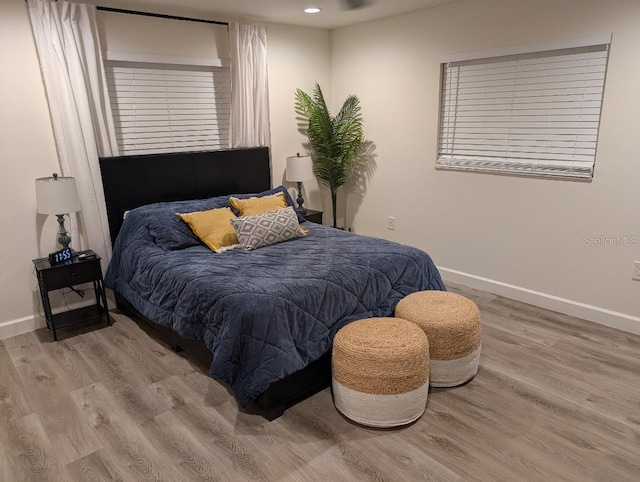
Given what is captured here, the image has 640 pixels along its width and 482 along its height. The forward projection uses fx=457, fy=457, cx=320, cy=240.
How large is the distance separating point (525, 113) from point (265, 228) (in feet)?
7.18

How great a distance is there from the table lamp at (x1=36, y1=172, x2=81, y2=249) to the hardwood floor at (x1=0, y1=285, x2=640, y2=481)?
977 mm

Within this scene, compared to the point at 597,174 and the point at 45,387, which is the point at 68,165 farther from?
the point at 597,174

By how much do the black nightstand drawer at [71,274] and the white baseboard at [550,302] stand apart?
2.98 metres

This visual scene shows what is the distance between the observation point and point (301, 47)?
4.63 m

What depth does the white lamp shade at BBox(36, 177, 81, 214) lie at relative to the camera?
3083 mm

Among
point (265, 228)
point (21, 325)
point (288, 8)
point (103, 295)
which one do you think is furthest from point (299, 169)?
point (21, 325)

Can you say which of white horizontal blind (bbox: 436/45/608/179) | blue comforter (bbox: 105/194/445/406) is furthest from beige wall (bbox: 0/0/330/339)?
white horizontal blind (bbox: 436/45/608/179)

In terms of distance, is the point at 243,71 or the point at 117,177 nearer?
the point at 117,177

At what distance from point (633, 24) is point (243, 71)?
2.96 metres

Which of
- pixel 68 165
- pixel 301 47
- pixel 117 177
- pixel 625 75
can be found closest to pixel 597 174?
pixel 625 75

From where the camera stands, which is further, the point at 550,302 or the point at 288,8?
the point at 288,8

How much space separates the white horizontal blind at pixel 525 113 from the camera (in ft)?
10.5

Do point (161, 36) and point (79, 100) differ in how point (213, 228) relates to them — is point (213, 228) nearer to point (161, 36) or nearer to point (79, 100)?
point (79, 100)

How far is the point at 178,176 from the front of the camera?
3943mm
